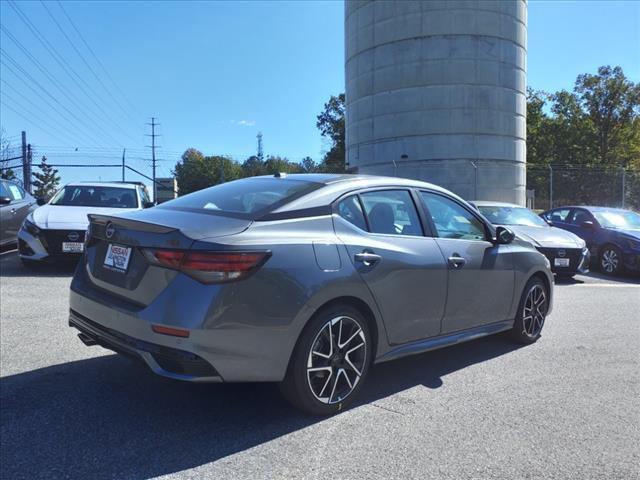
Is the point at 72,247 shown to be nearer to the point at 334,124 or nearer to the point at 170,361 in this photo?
the point at 170,361

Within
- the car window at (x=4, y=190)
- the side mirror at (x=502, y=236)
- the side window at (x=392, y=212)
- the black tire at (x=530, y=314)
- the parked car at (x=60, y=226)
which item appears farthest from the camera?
the car window at (x=4, y=190)

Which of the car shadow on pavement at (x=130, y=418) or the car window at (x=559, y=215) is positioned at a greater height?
the car window at (x=559, y=215)

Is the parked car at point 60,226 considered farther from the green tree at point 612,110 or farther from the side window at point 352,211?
the green tree at point 612,110

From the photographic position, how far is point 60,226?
8242 mm

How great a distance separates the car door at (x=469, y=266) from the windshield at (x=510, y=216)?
6.15 m

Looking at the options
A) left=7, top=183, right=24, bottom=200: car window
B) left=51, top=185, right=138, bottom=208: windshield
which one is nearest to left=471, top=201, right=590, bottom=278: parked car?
left=51, top=185, right=138, bottom=208: windshield

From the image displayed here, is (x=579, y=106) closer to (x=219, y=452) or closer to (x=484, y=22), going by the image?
(x=484, y=22)

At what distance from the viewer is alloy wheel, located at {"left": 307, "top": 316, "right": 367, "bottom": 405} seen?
332cm

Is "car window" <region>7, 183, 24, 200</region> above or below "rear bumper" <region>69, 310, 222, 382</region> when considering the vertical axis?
above

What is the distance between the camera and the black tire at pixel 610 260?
10742mm

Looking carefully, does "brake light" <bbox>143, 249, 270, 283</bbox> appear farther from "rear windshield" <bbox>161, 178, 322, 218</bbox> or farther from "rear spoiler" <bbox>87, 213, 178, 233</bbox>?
"rear windshield" <bbox>161, 178, 322, 218</bbox>

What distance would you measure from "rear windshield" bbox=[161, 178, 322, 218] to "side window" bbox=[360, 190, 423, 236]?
42 cm

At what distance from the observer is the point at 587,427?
3.39 meters

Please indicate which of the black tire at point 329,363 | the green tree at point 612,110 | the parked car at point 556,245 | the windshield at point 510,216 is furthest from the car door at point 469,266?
the green tree at point 612,110
